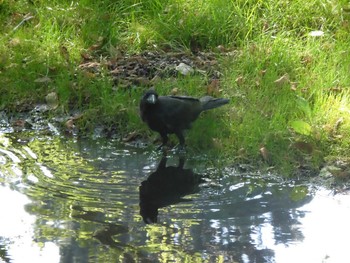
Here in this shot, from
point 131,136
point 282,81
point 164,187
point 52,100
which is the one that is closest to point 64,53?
point 52,100

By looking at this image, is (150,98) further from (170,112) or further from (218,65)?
(218,65)

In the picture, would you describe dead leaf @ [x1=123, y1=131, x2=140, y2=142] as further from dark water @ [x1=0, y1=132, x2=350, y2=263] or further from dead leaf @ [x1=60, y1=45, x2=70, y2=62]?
dead leaf @ [x1=60, y1=45, x2=70, y2=62]

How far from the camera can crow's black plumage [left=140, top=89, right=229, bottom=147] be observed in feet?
21.5

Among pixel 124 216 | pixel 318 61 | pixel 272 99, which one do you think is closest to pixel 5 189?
pixel 124 216

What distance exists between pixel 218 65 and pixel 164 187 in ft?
7.16

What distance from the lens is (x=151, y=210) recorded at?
555cm

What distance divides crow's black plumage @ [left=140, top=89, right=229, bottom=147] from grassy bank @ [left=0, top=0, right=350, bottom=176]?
0.22 metres

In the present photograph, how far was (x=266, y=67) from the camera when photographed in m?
7.75

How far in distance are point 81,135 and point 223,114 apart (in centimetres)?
125

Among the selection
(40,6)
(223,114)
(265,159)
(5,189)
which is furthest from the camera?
(40,6)

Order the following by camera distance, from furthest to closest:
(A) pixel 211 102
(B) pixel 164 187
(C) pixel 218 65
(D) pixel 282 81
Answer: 1. (C) pixel 218 65
2. (D) pixel 282 81
3. (A) pixel 211 102
4. (B) pixel 164 187

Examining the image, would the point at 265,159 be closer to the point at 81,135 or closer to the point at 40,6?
the point at 81,135

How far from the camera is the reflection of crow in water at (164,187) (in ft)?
18.4

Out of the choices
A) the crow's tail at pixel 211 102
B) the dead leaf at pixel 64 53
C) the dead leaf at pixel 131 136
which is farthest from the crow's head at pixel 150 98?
the dead leaf at pixel 64 53
